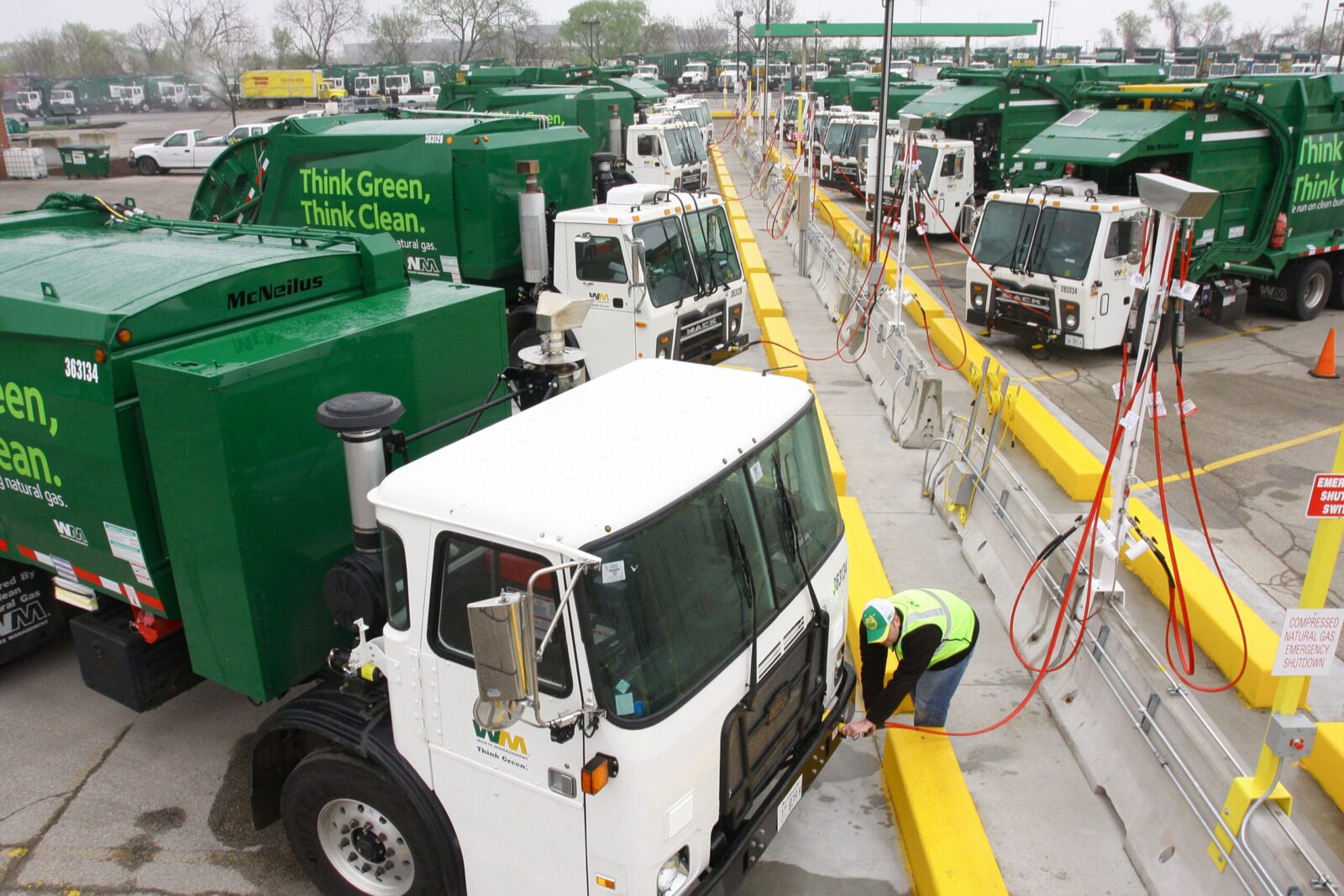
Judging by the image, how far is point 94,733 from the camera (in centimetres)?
602

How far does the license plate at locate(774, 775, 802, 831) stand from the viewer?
4.25m

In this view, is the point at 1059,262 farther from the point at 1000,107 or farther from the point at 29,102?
the point at 29,102

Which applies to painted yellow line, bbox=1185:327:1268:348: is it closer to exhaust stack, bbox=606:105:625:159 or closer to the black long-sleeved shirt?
the black long-sleeved shirt

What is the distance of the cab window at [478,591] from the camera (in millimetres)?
3457

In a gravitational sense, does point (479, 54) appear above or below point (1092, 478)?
above

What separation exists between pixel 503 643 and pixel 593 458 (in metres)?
1.02

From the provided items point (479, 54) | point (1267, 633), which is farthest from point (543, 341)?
point (479, 54)

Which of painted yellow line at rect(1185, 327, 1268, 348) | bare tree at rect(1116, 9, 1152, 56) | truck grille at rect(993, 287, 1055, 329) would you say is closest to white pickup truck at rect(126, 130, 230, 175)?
truck grille at rect(993, 287, 1055, 329)

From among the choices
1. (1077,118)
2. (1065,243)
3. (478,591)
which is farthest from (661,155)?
(478,591)

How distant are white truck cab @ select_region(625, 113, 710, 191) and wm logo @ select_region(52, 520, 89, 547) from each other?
62.9 feet

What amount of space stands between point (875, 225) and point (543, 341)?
346 inches

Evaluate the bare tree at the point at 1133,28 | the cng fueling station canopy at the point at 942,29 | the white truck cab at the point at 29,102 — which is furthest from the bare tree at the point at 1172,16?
the white truck cab at the point at 29,102

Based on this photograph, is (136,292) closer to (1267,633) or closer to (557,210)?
(1267,633)

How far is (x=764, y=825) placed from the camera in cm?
414
